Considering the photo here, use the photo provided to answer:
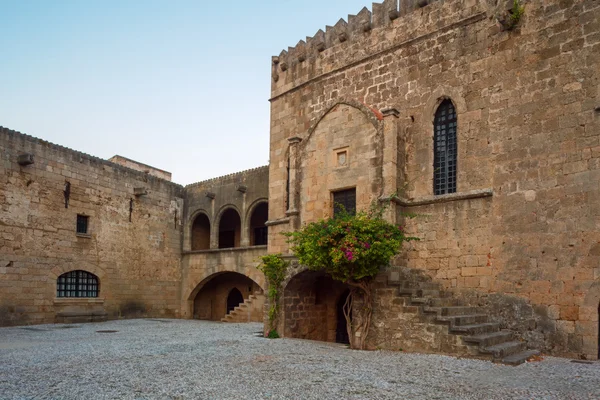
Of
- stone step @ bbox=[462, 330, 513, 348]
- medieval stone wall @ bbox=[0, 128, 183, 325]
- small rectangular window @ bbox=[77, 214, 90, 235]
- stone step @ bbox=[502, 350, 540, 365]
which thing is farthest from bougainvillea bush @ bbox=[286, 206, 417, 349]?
small rectangular window @ bbox=[77, 214, 90, 235]

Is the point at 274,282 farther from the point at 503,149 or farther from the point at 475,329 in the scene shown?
the point at 503,149

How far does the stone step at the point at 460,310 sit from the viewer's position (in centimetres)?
982

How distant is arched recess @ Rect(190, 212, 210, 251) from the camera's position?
910 inches

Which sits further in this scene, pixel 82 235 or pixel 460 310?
pixel 82 235

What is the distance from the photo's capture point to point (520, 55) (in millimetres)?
10930

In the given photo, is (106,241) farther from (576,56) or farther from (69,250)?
(576,56)

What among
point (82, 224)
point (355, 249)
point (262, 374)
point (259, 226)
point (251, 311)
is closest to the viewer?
point (262, 374)

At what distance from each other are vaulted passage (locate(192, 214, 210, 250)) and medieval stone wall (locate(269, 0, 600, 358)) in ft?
33.2

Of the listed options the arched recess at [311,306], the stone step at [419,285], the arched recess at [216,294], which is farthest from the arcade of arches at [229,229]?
the stone step at [419,285]

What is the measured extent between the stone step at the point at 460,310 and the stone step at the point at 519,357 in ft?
4.08

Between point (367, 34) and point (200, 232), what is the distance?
1297 centimetres

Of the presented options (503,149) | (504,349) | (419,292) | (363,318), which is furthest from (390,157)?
(504,349)

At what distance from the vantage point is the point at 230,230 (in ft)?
81.0

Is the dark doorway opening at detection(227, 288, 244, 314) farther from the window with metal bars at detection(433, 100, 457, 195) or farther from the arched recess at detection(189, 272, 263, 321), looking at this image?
the window with metal bars at detection(433, 100, 457, 195)
